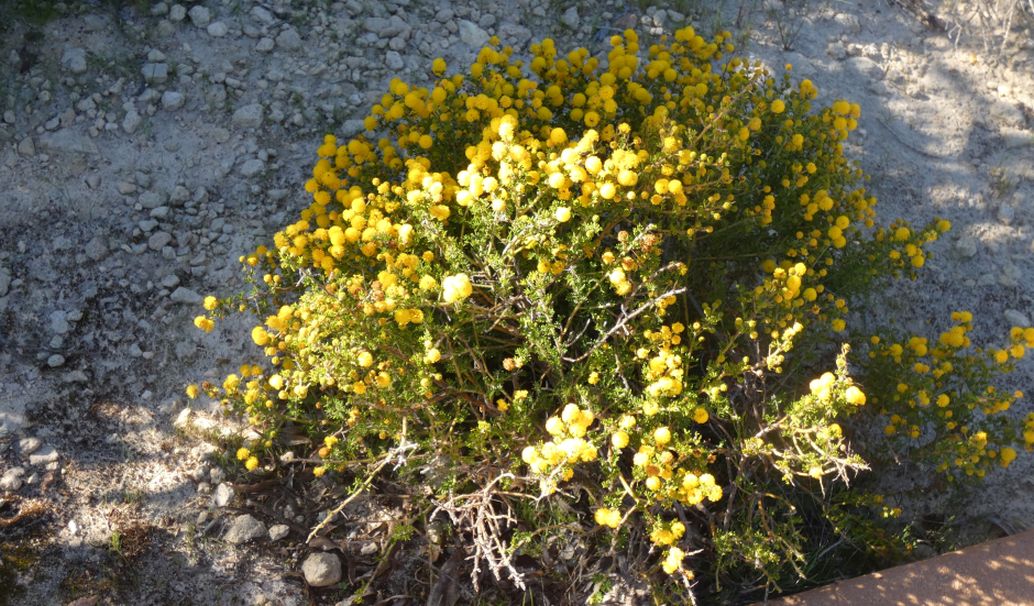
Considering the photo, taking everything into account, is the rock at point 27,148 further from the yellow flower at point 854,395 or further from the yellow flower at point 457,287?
the yellow flower at point 854,395

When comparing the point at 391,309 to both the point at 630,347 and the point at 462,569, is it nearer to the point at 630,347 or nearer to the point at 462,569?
the point at 630,347

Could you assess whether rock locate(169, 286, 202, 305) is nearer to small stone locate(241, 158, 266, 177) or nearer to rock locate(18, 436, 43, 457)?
small stone locate(241, 158, 266, 177)

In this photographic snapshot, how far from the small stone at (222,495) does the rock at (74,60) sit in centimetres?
220

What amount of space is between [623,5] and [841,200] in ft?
6.09

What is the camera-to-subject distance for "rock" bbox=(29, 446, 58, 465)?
3.09m

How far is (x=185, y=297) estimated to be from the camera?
3.53 m

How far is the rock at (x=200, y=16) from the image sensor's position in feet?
13.9

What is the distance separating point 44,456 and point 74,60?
1.96 m

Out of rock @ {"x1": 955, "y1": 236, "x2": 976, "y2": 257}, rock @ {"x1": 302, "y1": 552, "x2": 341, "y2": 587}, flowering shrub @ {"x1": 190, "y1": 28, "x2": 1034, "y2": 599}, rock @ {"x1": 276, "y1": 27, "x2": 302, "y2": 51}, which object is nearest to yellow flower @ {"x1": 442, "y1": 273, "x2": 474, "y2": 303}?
flowering shrub @ {"x1": 190, "y1": 28, "x2": 1034, "y2": 599}

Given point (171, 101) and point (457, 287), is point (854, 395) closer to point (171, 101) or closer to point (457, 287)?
point (457, 287)

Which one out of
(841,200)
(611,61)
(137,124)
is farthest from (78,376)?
(841,200)

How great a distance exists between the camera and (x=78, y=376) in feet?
10.9

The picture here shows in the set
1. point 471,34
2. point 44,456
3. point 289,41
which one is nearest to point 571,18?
point 471,34

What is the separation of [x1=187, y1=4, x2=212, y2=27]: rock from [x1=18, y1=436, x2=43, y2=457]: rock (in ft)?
7.19
